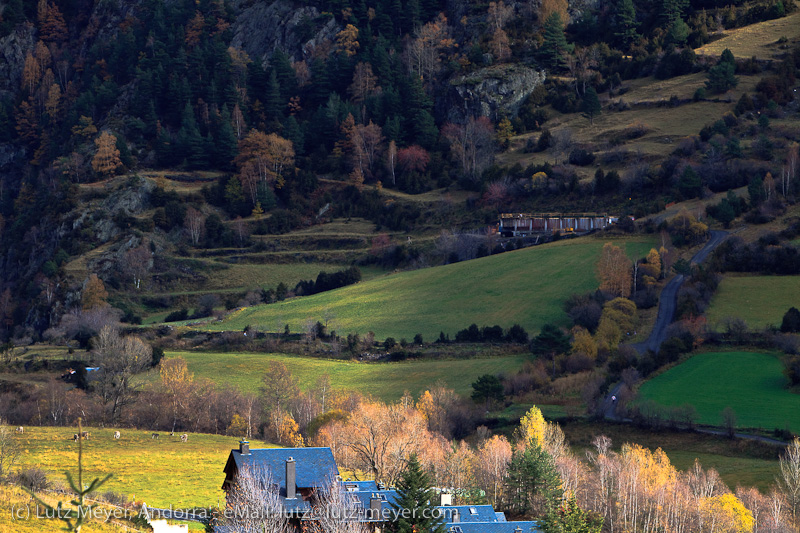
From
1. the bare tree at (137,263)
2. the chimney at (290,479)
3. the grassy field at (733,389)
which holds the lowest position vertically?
the chimney at (290,479)

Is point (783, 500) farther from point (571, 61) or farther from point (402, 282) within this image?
point (571, 61)

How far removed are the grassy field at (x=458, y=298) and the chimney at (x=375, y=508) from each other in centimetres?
5596

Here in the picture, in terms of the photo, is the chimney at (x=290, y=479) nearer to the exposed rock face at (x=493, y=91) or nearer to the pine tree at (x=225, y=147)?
the exposed rock face at (x=493, y=91)

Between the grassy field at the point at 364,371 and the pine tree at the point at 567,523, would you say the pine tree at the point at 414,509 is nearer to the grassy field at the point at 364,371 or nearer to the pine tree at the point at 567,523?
the pine tree at the point at 567,523

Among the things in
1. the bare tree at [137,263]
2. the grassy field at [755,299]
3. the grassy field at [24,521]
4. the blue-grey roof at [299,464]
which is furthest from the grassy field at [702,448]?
the bare tree at [137,263]

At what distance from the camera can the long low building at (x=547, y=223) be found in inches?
4646

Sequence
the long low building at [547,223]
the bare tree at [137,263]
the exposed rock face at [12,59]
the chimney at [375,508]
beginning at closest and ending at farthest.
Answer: the chimney at [375,508], the long low building at [547,223], the bare tree at [137,263], the exposed rock face at [12,59]

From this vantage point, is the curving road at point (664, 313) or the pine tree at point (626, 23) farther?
the pine tree at point (626, 23)

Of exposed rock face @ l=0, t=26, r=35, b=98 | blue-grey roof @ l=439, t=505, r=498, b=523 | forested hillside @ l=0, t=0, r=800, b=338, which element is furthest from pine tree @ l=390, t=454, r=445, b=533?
exposed rock face @ l=0, t=26, r=35, b=98

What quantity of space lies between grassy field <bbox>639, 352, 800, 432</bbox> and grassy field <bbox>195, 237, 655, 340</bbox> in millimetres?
16586

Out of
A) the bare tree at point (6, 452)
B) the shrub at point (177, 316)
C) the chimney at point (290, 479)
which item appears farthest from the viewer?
the shrub at point (177, 316)

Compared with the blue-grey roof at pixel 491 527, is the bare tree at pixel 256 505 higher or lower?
higher

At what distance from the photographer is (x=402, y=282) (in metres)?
111

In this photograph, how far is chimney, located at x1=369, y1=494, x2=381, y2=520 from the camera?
3953 centimetres
